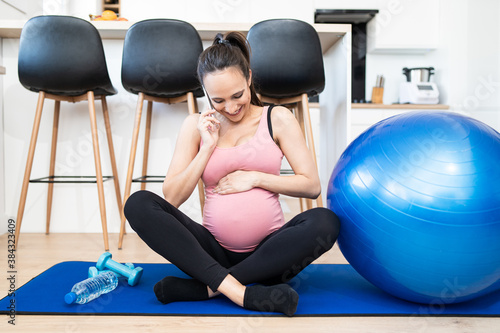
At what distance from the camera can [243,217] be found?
1422 millimetres

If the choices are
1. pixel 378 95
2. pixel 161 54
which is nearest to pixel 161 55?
pixel 161 54

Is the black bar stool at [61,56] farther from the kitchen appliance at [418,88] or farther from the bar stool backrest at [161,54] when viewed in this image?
the kitchen appliance at [418,88]

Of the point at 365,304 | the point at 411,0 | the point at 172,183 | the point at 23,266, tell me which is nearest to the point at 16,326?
the point at 172,183

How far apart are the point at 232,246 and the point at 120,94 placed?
1434 millimetres

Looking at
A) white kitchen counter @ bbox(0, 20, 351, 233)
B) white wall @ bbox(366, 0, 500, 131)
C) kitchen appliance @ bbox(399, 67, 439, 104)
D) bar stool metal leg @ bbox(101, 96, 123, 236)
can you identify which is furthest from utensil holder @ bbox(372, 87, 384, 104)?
bar stool metal leg @ bbox(101, 96, 123, 236)

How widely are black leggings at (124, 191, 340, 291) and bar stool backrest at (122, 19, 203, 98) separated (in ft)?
3.02

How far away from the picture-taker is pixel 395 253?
1.19 metres

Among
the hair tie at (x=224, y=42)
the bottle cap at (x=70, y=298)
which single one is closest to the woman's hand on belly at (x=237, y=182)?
the hair tie at (x=224, y=42)

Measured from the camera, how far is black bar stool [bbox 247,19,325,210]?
2.12 meters

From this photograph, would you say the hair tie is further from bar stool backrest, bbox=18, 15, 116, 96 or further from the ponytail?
bar stool backrest, bbox=18, 15, 116, 96

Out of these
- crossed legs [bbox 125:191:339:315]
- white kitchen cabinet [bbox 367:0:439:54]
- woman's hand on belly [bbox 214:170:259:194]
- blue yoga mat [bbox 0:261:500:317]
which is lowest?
blue yoga mat [bbox 0:261:500:317]

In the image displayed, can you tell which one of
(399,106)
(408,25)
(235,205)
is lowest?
(235,205)

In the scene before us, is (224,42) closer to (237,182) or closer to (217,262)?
(237,182)

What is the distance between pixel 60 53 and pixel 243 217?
4.27ft
